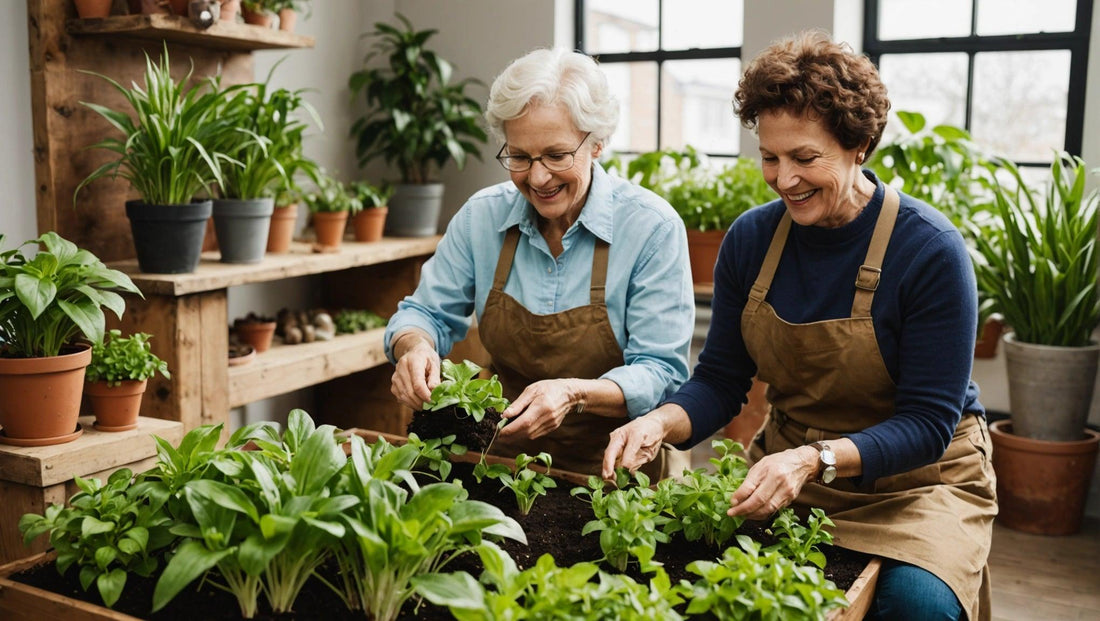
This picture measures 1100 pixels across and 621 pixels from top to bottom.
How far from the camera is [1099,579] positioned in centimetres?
328

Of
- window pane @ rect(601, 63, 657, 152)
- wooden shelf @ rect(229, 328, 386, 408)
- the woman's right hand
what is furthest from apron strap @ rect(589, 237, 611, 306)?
window pane @ rect(601, 63, 657, 152)

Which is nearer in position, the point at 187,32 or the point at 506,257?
the point at 506,257

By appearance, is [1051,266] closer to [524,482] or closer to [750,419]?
[750,419]

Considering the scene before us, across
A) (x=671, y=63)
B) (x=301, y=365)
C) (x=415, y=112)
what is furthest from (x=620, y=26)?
(x=301, y=365)

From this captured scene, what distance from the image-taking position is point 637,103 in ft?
15.3

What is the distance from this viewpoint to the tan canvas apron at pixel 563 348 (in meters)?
2.34

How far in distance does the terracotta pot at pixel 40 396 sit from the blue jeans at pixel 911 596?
1.73 m

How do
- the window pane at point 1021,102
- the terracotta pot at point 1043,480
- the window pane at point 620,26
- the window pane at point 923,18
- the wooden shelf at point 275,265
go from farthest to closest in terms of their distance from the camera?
the window pane at point 620,26
the window pane at point 923,18
the window pane at point 1021,102
the terracotta pot at point 1043,480
the wooden shelf at point 275,265

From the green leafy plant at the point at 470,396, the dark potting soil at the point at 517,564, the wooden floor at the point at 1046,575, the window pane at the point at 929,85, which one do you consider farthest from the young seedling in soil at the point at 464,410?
the window pane at the point at 929,85

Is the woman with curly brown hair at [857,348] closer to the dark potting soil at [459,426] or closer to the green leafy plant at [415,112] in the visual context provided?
the dark potting soil at [459,426]

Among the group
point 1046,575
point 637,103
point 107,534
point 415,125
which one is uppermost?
point 637,103

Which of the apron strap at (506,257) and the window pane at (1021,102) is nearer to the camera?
the apron strap at (506,257)

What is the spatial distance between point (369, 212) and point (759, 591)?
9.84 feet

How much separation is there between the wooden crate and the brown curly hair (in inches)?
60.3
